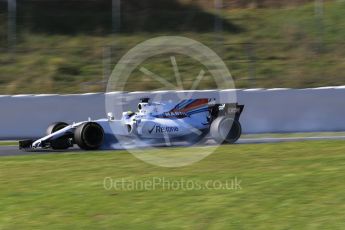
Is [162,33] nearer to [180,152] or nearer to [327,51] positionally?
[327,51]

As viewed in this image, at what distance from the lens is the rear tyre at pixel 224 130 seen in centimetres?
1361

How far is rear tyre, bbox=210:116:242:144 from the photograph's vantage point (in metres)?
13.6

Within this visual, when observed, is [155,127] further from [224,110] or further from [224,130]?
[224,110]

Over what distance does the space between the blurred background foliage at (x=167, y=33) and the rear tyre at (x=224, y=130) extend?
6704mm

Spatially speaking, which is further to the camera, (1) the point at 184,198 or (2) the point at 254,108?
(2) the point at 254,108

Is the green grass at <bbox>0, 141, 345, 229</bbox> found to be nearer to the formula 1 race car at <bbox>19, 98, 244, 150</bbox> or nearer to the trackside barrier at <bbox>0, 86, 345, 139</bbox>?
the formula 1 race car at <bbox>19, 98, 244, 150</bbox>

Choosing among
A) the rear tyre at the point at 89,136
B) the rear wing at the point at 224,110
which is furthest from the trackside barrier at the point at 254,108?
the rear tyre at the point at 89,136

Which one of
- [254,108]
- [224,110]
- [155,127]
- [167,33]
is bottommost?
[155,127]

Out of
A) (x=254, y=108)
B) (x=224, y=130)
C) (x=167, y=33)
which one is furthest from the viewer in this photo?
(x=167, y=33)

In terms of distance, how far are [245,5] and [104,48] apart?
7640 mm

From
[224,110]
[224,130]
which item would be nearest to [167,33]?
[224,110]

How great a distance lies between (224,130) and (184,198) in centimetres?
627

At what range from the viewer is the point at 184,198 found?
7480mm

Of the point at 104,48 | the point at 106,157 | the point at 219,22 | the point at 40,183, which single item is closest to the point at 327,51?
the point at 219,22
